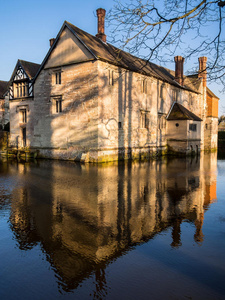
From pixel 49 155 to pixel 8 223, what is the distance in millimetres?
16510

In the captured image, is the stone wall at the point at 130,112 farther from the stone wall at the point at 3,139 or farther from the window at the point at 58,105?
the stone wall at the point at 3,139

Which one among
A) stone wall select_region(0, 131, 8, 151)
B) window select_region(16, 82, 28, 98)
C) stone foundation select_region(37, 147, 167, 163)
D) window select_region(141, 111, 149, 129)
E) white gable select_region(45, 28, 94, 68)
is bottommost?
stone foundation select_region(37, 147, 167, 163)

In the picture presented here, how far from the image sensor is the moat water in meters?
3.26

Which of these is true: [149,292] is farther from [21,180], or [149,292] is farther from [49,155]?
[49,155]

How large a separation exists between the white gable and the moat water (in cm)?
1355

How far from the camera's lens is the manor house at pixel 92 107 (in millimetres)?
18923

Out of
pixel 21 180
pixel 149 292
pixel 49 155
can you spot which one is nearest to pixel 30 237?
pixel 149 292

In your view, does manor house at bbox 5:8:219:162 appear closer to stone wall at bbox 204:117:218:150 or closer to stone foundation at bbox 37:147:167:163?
stone foundation at bbox 37:147:167:163

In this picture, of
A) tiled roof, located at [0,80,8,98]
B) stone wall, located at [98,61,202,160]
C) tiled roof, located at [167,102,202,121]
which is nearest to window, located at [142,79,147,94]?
stone wall, located at [98,61,202,160]

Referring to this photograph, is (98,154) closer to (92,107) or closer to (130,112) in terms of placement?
(92,107)

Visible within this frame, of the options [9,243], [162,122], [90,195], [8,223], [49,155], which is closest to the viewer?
[9,243]

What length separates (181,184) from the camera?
1045 cm

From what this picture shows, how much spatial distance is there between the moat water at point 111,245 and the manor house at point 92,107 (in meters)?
10.3

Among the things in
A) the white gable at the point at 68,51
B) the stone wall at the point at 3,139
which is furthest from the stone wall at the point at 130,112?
the stone wall at the point at 3,139
